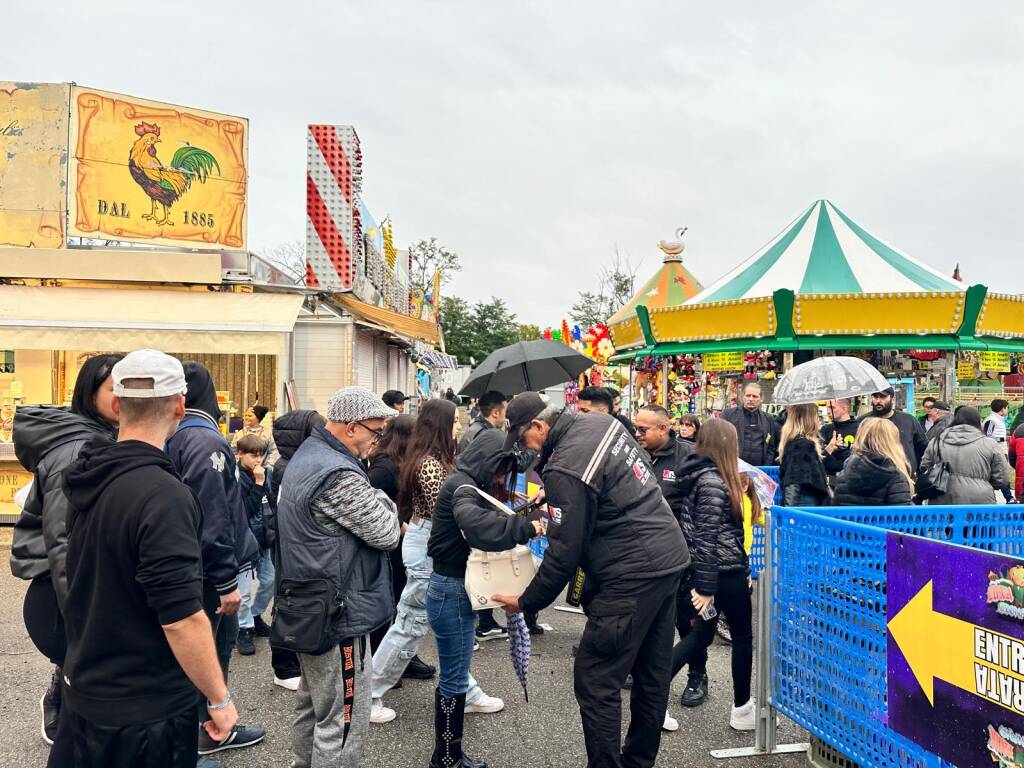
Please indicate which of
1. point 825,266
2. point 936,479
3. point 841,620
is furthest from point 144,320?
point 825,266

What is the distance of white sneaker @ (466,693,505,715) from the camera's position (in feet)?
14.4

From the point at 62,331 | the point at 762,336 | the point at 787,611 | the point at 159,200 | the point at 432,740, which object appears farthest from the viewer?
the point at 159,200

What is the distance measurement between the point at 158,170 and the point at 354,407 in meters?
11.0

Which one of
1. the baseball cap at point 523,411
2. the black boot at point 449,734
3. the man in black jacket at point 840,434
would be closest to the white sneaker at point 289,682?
the black boot at point 449,734

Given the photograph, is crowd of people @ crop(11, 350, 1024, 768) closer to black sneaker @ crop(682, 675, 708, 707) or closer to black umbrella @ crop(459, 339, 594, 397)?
black sneaker @ crop(682, 675, 708, 707)

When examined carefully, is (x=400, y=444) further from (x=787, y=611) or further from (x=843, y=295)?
(x=843, y=295)

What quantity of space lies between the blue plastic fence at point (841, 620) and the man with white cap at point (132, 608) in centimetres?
262

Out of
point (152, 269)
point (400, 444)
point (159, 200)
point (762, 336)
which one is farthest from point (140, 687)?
point (159, 200)

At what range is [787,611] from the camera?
12.3 feet

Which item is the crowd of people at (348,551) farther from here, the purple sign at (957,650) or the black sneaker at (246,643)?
the purple sign at (957,650)

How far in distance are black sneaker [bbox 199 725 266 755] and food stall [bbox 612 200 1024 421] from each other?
30.2ft

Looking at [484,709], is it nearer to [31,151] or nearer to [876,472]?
[876,472]

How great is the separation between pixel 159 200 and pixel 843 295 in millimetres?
10968

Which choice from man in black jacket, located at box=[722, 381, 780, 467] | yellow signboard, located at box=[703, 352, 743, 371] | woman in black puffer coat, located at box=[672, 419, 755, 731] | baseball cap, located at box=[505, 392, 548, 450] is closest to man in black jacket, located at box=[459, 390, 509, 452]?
baseball cap, located at box=[505, 392, 548, 450]
